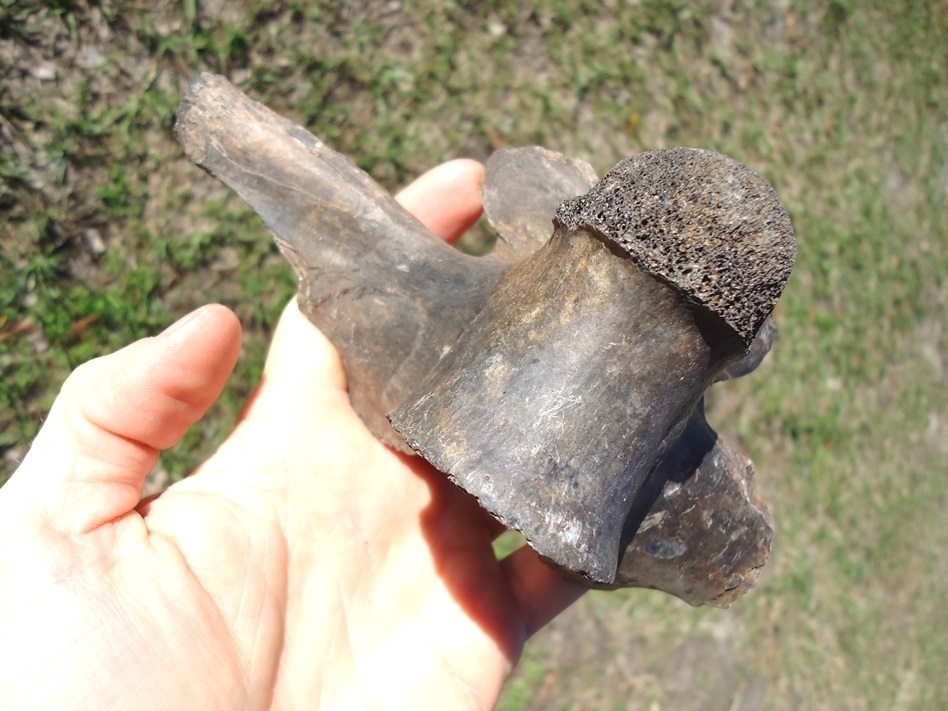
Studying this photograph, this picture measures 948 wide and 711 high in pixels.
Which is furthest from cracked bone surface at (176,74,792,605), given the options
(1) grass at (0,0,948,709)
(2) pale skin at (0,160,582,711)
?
(1) grass at (0,0,948,709)

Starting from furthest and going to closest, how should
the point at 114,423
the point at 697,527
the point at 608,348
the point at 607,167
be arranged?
the point at 607,167, the point at 697,527, the point at 114,423, the point at 608,348

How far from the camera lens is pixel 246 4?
9.84 ft

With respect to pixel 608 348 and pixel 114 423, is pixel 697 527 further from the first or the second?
pixel 114 423

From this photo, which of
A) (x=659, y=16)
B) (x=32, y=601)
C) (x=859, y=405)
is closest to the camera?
(x=32, y=601)

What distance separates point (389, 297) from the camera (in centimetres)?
212

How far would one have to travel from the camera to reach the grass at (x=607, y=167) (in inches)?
109

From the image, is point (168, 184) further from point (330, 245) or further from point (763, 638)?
point (763, 638)

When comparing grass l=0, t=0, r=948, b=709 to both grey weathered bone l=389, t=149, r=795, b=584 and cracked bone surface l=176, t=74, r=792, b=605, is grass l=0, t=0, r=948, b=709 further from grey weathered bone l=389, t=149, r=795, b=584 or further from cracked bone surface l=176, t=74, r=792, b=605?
grey weathered bone l=389, t=149, r=795, b=584

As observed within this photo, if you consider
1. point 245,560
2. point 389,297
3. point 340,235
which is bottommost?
point 245,560

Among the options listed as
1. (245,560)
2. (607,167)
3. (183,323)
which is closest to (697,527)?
(245,560)

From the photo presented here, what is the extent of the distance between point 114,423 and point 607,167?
252 cm

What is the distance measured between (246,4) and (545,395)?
2.14 m

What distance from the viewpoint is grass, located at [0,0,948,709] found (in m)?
2.77

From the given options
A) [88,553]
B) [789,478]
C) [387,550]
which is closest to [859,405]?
[789,478]
